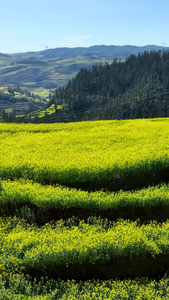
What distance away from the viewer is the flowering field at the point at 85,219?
14.8m

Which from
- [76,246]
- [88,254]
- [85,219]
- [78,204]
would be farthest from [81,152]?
[88,254]

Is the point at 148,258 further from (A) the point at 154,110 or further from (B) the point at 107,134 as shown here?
(A) the point at 154,110

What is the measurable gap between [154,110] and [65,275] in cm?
16475

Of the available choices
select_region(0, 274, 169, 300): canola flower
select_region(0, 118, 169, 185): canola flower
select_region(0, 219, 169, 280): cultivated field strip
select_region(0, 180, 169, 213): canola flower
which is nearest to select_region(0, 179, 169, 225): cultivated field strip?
select_region(0, 180, 169, 213): canola flower

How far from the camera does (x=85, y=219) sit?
1966 cm

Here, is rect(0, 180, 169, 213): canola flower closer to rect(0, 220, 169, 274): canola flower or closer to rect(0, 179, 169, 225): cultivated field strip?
rect(0, 179, 169, 225): cultivated field strip

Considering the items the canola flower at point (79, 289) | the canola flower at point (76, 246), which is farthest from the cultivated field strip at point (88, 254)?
the canola flower at point (79, 289)

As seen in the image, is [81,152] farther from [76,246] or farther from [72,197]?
[76,246]

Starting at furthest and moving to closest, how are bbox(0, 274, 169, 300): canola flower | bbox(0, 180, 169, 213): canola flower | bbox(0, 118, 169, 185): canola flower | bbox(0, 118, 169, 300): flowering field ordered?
bbox(0, 118, 169, 185): canola flower → bbox(0, 180, 169, 213): canola flower → bbox(0, 118, 169, 300): flowering field → bbox(0, 274, 169, 300): canola flower

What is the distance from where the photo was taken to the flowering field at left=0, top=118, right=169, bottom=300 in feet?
48.6

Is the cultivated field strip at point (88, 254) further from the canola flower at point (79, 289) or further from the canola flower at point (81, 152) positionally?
the canola flower at point (81, 152)

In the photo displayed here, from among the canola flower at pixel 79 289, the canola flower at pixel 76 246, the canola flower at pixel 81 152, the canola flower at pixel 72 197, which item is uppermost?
the canola flower at pixel 81 152

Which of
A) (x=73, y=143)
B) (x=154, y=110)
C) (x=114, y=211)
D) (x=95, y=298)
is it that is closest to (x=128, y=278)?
(x=95, y=298)

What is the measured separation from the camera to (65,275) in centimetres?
1575
